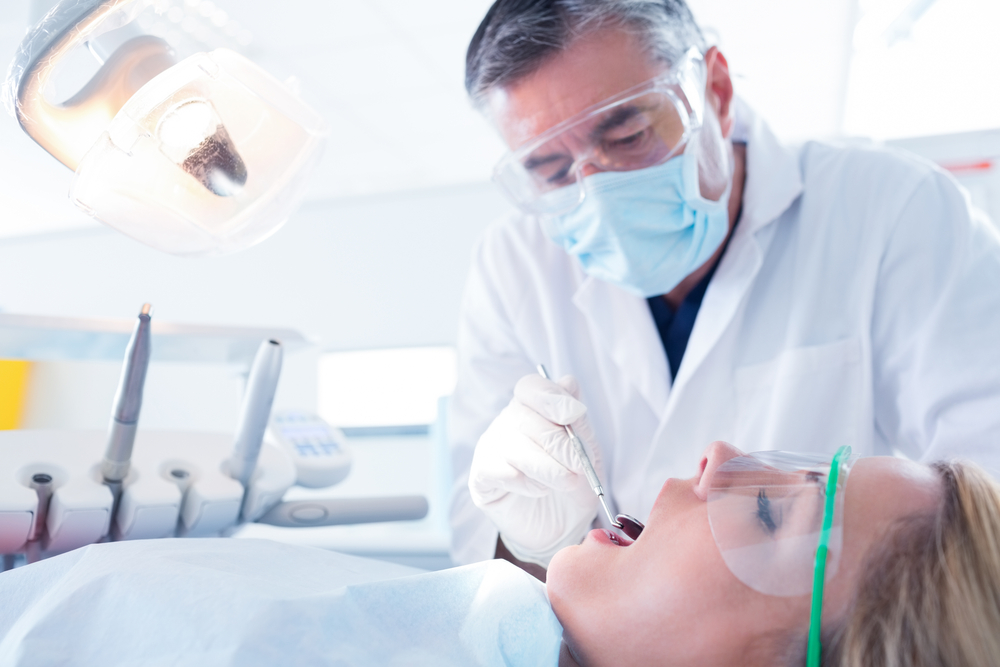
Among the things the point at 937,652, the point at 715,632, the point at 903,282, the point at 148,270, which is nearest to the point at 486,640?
the point at 715,632

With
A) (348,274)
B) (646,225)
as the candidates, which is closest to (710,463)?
(646,225)

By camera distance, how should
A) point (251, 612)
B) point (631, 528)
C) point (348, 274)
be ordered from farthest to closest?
point (348, 274) → point (631, 528) → point (251, 612)

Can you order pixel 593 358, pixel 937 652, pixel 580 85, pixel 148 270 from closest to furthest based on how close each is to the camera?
1. pixel 937 652
2. pixel 580 85
3. pixel 593 358
4. pixel 148 270

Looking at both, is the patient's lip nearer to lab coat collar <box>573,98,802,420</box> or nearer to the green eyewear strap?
the green eyewear strap

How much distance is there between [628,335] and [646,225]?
0.91ft

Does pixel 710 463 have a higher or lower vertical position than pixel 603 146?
lower

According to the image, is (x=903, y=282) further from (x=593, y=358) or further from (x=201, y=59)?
(x=201, y=59)

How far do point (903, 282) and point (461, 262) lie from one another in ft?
12.5

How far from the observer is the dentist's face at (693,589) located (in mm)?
793

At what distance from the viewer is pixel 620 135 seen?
1.29 m

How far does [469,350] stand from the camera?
168 cm

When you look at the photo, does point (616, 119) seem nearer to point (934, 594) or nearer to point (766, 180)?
point (766, 180)

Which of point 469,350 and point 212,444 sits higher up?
point 469,350

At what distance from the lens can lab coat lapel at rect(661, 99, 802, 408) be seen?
56.2 inches
